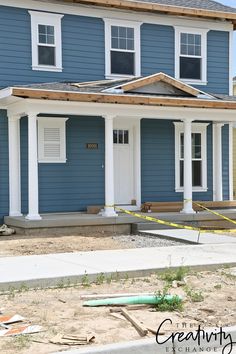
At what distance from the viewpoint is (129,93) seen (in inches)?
627

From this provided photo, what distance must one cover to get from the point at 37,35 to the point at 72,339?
11906 millimetres

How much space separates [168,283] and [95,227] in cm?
690

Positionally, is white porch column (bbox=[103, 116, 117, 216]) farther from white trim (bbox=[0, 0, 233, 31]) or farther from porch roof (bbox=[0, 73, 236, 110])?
white trim (bbox=[0, 0, 233, 31])

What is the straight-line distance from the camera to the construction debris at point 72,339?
5.84 metres

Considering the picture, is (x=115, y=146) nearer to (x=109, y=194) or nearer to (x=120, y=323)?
(x=109, y=194)

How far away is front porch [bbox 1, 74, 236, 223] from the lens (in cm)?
1499

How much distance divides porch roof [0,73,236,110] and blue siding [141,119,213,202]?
1.61 meters

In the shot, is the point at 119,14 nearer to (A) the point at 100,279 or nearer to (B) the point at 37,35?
(B) the point at 37,35

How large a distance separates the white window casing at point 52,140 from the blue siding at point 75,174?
154 mm

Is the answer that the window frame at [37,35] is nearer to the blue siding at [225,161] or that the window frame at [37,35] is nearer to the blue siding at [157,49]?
the blue siding at [157,49]

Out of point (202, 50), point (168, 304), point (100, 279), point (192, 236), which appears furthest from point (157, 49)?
point (168, 304)

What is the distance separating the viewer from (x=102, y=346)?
568cm

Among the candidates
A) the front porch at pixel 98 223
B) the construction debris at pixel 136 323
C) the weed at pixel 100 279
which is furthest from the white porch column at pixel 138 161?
the construction debris at pixel 136 323

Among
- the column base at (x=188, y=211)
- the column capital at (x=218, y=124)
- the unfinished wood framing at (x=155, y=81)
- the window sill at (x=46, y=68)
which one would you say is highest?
the window sill at (x=46, y=68)
